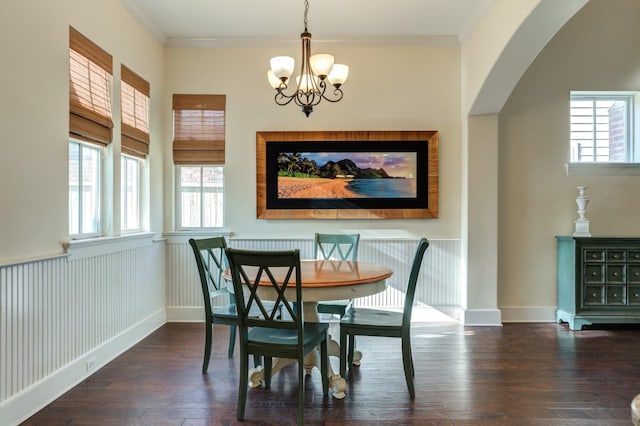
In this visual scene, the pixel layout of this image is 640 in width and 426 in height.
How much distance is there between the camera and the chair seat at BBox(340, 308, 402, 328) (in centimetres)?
258

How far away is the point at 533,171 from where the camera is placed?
4234 millimetres

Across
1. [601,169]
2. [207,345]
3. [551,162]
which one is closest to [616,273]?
[601,169]

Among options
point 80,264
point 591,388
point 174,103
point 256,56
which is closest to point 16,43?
point 80,264

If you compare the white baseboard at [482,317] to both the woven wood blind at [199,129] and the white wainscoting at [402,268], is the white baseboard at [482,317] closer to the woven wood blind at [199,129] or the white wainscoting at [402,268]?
the white wainscoting at [402,268]

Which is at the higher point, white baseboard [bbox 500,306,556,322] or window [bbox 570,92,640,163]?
window [bbox 570,92,640,163]

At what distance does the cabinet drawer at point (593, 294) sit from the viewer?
394 centimetres

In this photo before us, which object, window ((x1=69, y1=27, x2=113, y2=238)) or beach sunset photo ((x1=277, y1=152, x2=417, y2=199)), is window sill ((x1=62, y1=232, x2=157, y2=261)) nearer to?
window ((x1=69, y1=27, x2=113, y2=238))

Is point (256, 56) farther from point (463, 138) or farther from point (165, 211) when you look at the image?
point (463, 138)

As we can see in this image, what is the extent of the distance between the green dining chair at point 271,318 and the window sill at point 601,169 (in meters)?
3.36

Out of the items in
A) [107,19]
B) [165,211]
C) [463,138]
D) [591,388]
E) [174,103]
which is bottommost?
[591,388]

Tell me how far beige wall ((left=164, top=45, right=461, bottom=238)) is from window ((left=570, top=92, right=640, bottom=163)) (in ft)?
4.14

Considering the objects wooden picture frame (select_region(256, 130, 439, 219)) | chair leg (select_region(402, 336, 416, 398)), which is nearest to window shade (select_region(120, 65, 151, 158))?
wooden picture frame (select_region(256, 130, 439, 219))

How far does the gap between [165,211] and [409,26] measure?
10.2 feet

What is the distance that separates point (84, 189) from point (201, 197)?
1.44m
